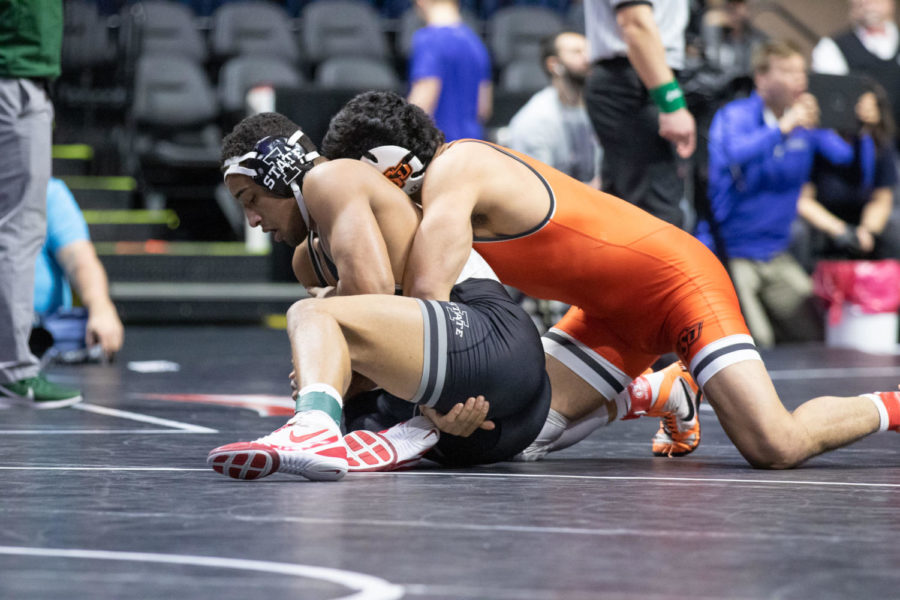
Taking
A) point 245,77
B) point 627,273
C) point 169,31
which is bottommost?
point 627,273

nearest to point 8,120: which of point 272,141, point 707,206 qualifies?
point 272,141

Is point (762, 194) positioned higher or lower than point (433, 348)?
higher

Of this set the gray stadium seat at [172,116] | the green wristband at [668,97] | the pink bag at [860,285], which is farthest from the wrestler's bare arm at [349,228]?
the gray stadium seat at [172,116]

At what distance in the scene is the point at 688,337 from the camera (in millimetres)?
3105

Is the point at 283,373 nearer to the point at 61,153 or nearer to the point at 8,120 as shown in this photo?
the point at 8,120

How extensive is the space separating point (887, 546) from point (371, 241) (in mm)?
1156

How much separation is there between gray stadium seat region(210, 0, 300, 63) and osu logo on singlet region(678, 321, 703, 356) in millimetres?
7302

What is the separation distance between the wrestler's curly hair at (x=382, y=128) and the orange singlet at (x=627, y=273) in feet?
0.56

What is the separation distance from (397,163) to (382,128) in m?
→ 0.08

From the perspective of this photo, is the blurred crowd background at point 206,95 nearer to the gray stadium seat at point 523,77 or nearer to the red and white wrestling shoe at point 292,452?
the gray stadium seat at point 523,77

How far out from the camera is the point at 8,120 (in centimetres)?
406

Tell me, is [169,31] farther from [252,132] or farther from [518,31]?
[252,132]

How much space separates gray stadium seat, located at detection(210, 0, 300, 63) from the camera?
9.99m

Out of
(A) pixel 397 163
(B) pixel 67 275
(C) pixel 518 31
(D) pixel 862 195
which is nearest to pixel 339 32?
(C) pixel 518 31
